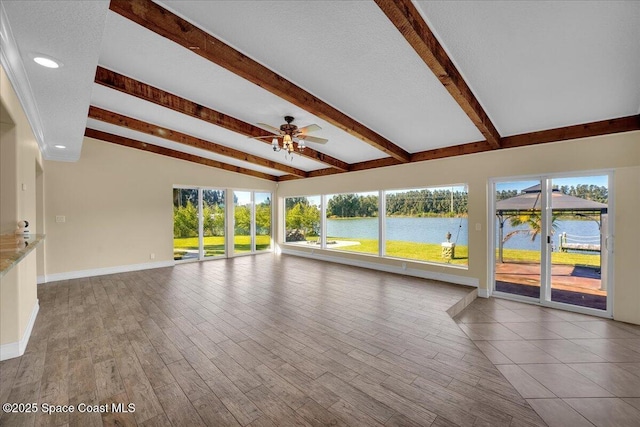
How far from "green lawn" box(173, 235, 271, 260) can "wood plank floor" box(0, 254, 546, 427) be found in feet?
9.29

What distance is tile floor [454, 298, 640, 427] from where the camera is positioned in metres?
2.16

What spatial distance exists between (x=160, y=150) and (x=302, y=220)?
4533 millimetres

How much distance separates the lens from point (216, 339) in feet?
9.95

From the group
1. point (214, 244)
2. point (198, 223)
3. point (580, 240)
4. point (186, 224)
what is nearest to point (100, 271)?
point (186, 224)

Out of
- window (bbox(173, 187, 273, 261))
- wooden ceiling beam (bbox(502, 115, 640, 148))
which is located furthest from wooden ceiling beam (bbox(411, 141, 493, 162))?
window (bbox(173, 187, 273, 261))

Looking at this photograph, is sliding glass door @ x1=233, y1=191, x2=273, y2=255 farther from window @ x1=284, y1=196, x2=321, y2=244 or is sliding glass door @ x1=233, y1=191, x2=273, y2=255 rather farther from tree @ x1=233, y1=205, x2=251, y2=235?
window @ x1=284, y1=196, x2=321, y2=244

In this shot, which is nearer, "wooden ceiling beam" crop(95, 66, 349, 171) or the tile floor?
the tile floor

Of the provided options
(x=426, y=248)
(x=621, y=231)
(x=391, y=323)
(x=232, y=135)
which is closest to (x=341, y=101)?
(x=232, y=135)

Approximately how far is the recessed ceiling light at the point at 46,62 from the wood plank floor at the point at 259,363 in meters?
2.67

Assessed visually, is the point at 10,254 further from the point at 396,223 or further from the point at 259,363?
the point at 396,223

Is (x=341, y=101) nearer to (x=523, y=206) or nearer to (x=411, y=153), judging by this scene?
(x=411, y=153)

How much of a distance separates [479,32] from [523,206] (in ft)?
11.6

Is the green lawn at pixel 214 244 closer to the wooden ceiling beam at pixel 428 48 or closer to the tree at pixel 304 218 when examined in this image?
the tree at pixel 304 218

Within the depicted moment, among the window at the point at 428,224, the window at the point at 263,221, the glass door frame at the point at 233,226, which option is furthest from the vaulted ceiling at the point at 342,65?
the window at the point at 263,221
